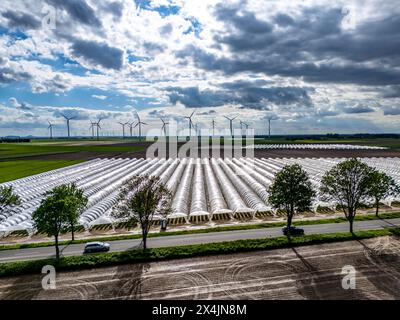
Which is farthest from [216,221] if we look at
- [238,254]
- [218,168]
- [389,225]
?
[218,168]

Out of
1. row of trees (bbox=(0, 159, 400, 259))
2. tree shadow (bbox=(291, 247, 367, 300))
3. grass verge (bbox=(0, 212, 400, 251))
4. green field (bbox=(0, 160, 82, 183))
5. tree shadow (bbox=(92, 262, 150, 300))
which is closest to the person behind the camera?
tree shadow (bbox=(291, 247, 367, 300))

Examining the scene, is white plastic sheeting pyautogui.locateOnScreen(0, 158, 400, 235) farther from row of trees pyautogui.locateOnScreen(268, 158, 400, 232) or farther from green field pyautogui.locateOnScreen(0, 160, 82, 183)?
row of trees pyautogui.locateOnScreen(268, 158, 400, 232)

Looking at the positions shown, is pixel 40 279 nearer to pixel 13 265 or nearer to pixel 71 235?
pixel 13 265

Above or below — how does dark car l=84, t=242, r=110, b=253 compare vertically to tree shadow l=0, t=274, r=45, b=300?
above

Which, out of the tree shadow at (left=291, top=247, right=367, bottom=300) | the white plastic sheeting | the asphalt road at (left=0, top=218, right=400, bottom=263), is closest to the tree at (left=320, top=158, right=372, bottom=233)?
the asphalt road at (left=0, top=218, right=400, bottom=263)

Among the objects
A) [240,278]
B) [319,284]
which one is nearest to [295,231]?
[319,284]

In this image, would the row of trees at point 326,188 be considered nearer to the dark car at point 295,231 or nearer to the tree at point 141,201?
the dark car at point 295,231

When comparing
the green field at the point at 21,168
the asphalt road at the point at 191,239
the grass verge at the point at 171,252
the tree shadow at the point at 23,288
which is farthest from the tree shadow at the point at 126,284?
the green field at the point at 21,168
